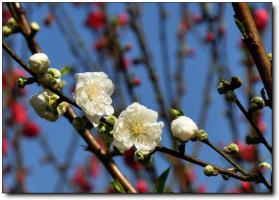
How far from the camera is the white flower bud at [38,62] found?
0.86 meters

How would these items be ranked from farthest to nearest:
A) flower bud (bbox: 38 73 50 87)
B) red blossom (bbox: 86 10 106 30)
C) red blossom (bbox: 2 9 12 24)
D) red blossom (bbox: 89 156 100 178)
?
red blossom (bbox: 89 156 100 178), red blossom (bbox: 86 10 106 30), red blossom (bbox: 2 9 12 24), flower bud (bbox: 38 73 50 87)

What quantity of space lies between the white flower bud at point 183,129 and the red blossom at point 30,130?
191cm

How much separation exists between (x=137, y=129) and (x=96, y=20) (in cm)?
182

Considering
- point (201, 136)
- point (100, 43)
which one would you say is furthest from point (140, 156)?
point (100, 43)

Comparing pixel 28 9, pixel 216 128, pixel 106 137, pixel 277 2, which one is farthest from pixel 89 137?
pixel 28 9

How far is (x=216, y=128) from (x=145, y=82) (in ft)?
1.30

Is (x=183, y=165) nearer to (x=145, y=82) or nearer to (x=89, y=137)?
(x=145, y=82)

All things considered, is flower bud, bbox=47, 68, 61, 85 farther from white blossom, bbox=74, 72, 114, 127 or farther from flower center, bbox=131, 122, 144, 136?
flower center, bbox=131, 122, 144, 136

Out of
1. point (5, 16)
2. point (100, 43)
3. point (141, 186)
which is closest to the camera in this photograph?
point (5, 16)

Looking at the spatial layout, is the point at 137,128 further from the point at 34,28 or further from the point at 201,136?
the point at 34,28

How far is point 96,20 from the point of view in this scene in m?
2.66

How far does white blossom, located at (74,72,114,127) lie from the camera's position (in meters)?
0.87

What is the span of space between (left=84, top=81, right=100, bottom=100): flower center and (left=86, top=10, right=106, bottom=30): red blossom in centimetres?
172

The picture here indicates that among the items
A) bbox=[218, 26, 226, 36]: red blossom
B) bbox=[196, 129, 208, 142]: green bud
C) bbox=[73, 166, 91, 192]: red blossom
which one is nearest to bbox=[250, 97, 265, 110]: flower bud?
bbox=[196, 129, 208, 142]: green bud
